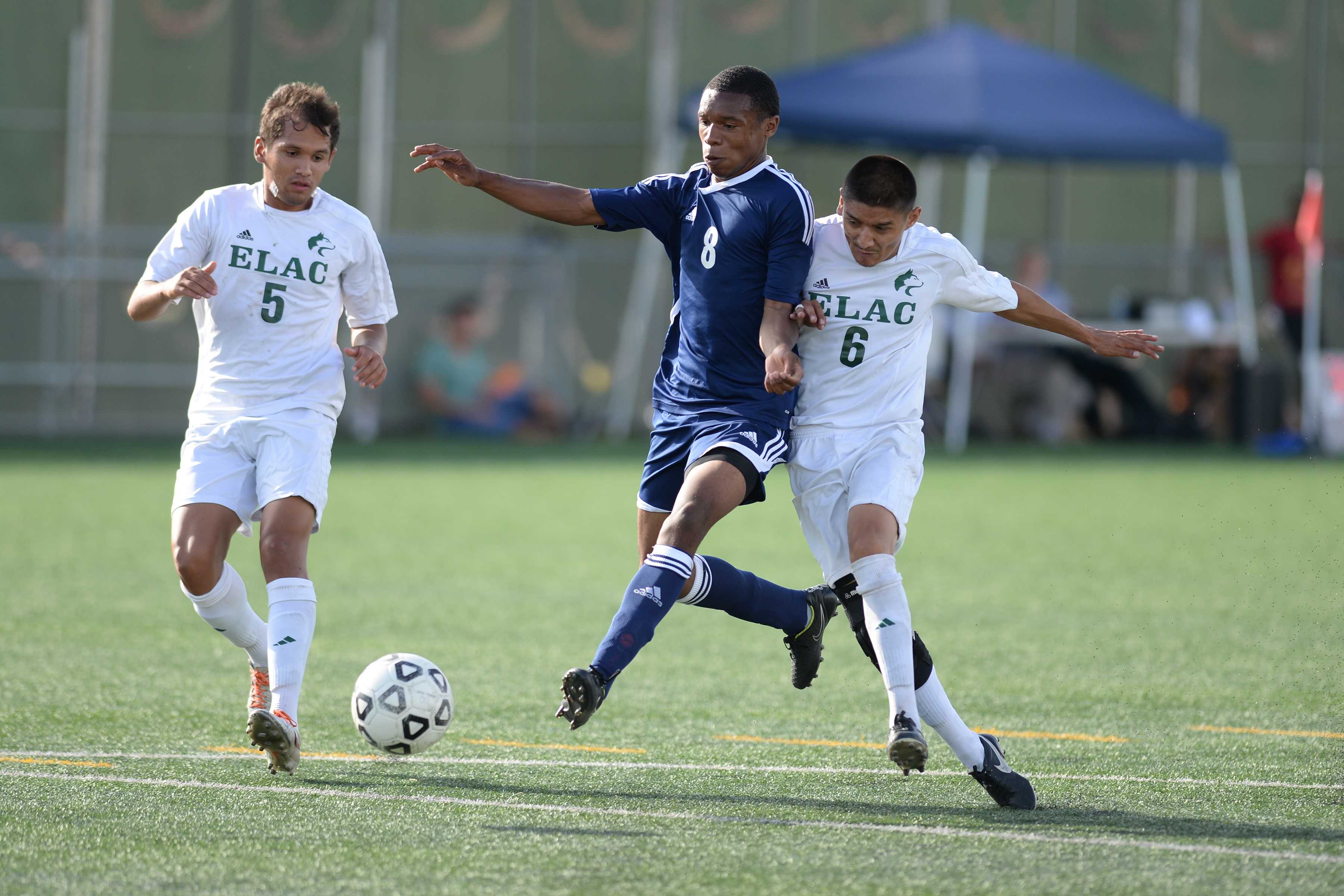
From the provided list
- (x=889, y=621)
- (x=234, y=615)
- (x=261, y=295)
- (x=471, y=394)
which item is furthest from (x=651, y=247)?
(x=889, y=621)

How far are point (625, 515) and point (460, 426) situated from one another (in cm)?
767

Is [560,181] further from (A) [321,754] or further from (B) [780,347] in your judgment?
(B) [780,347]

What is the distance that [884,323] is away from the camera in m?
4.73

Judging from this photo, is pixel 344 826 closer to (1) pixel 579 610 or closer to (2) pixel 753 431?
(2) pixel 753 431

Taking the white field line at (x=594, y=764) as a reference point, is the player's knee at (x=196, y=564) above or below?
above

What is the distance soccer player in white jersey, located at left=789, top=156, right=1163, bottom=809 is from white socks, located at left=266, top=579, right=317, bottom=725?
1.47 m

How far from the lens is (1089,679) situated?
6340mm

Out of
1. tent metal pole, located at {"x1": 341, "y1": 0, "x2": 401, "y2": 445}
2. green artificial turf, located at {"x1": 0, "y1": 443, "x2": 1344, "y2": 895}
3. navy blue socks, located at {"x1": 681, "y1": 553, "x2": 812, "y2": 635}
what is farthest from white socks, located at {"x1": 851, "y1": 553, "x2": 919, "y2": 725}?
tent metal pole, located at {"x1": 341, "y1": 0, "x2": 401, "y2": 445}

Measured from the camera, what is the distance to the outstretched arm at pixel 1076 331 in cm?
473

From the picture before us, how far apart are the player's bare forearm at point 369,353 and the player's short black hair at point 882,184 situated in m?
1.44

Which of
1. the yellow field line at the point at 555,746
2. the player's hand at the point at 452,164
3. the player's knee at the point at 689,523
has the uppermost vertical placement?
the player's hand at the point at 452,164

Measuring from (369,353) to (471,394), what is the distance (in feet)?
46.4

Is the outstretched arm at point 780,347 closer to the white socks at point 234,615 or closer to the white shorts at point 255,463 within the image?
the white shorts at point 255,463

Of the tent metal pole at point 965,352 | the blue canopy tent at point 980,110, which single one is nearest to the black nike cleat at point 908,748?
the blue canopy tent at point 980,110
